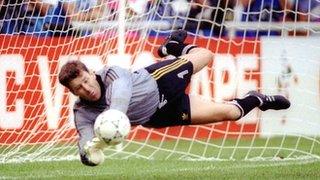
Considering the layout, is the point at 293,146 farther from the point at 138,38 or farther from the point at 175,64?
the point at 175,64

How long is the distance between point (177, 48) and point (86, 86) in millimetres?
1756

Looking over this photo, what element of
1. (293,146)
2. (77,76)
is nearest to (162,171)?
(77,76)

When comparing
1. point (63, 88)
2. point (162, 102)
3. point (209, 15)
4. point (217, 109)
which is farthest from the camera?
point (209, 15)

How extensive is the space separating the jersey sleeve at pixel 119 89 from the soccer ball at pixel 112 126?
0.27 metres

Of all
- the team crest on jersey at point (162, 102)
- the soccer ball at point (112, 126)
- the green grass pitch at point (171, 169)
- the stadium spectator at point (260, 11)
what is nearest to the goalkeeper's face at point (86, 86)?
the soccer ball at point (112, 126)

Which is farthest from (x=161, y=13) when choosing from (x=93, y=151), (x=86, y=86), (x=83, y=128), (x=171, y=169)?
(x=93, y=151)

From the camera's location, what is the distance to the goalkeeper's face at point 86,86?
7516mm

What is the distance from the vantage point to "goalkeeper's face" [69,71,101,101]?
7.52 meters

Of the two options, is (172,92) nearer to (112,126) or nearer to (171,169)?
(171,169)

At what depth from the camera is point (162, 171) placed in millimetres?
9125

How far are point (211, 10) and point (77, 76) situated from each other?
5534 millimetres

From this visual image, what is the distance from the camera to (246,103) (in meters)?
9.06

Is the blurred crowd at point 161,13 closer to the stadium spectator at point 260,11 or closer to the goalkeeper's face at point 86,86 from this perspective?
the stadium spectator at point 260,11

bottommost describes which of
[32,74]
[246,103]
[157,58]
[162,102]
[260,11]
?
[32,74]
